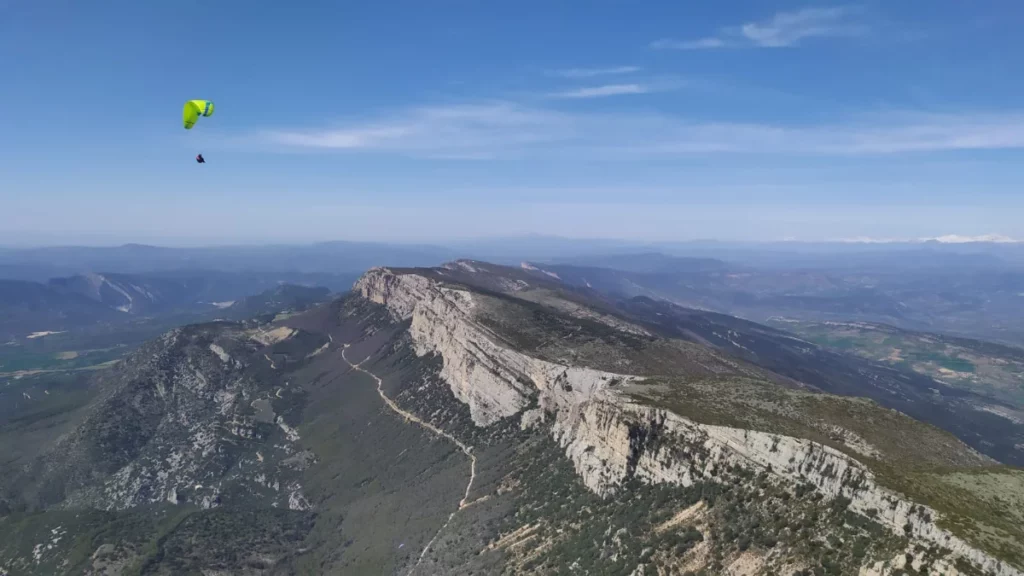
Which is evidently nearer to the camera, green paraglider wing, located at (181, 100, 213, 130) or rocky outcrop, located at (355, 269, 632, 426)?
green paraglider wing, located at (181, 100, 213, 130)

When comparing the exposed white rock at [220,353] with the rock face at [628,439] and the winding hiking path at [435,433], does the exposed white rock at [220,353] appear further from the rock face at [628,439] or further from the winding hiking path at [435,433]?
the rock face at [628,439]

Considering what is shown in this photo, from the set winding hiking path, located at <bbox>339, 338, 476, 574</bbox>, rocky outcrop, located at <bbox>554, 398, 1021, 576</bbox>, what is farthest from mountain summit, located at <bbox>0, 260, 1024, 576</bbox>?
winding hiking path, located at <bbox>339, 338, 476, 574</bbox>

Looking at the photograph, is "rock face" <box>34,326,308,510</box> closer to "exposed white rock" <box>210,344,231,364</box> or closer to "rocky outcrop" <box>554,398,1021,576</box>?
"exposed white rock" <box>210,344,231,364</box>

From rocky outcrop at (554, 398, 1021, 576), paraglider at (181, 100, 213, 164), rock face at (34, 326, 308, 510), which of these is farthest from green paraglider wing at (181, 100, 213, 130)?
rock face at (34, 326, 308, 510)

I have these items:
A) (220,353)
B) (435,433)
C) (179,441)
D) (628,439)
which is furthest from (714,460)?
(220,353)

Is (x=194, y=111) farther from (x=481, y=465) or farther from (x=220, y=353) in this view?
(x=220, y=353)

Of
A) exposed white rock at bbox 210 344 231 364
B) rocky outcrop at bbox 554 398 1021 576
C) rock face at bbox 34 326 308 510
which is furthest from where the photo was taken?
exposed white rock at bbox 210 344 231 364

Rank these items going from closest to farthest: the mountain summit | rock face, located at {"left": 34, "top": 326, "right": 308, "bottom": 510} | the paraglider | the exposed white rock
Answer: the mountain summit < the paraglider < rock face, located at {"left": 34, "top": 326, "right": 308, "bottom": 510} < the exposed white rock

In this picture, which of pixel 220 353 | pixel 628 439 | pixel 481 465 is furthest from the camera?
pixel 220 353

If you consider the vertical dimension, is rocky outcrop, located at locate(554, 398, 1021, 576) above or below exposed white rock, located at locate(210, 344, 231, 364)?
above

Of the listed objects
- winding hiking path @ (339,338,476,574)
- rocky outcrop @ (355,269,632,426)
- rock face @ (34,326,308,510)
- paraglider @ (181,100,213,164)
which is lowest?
rock face @ (34,326,308,510)
